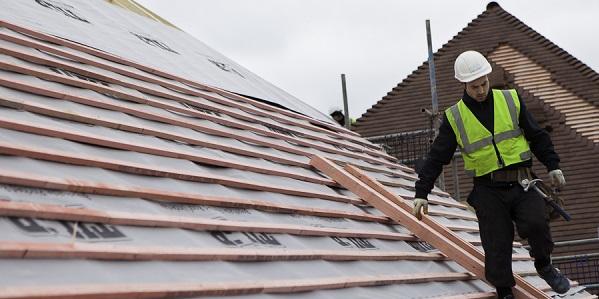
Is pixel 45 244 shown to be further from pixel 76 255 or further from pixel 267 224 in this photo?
pixel 267 224

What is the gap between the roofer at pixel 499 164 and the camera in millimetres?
4336

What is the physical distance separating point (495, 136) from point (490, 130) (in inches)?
1.6

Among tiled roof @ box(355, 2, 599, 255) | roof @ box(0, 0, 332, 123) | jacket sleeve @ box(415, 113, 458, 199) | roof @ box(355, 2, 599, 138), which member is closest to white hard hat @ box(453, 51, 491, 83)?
jacket sleeve @ box(415, 113, 458, 199)

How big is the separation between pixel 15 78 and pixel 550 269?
106 inches

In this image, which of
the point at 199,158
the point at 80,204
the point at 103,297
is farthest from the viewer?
the point at 199,158

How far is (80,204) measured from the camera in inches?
110

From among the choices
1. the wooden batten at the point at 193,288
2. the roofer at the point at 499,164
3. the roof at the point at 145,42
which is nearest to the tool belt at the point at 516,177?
the roofer at the point at 499,164

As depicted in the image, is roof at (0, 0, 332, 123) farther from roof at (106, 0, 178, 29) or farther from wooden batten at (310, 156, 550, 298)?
wooden batten at (310, 156, 550, 298)

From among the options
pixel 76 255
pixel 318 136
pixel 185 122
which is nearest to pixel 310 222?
pixel 185 122

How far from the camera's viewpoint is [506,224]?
4.35 meters

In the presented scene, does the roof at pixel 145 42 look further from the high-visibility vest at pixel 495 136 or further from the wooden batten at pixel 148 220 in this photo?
the high-visibility vest at pixel 495 136

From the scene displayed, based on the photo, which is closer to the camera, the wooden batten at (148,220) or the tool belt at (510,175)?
the wooden batten at (148,220)

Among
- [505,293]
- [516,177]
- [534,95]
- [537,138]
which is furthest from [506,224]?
[534,95]

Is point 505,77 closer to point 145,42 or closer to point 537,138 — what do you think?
point 145,42
